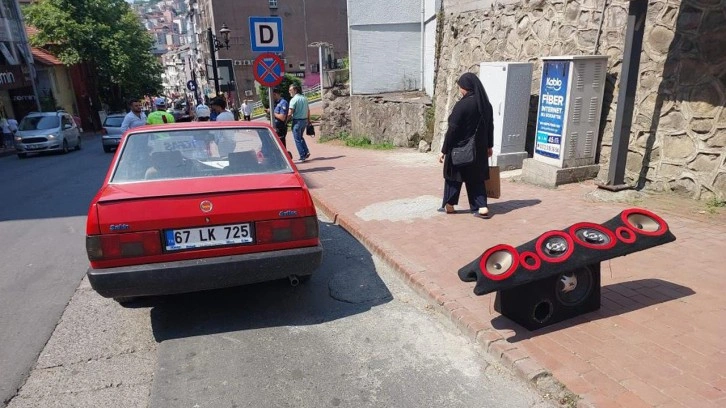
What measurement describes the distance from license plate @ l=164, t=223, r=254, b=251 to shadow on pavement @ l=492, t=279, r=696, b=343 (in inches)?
79.9

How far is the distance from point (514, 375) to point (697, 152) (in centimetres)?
465

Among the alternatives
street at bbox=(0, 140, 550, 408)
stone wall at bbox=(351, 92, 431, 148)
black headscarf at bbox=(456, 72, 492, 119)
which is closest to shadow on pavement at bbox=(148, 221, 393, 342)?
street at bbox=(0, 140, 550, 408)

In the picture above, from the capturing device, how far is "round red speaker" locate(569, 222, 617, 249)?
11.0 ft

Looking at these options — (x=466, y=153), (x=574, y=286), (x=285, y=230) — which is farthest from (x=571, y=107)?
(x=285, y=230)

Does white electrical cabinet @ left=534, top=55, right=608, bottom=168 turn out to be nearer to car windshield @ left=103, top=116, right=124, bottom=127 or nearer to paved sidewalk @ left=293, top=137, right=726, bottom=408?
paved sidewalk @ left=293, top=137, right=726, bottom=408

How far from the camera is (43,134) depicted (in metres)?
18.8

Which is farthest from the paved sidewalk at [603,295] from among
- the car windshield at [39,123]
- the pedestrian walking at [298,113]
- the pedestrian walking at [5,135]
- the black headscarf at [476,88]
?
the pedestrian walking at [5,135]

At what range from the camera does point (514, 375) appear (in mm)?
3158

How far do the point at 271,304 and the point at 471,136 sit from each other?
3.12 metres

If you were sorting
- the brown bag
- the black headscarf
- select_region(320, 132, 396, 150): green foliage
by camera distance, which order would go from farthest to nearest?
select_region(320, 132, 396, 150): green foliage → the brown bag → the black headscarf

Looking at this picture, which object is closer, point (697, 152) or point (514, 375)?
point (514, 375)

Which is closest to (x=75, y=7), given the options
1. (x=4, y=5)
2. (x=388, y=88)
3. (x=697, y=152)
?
(x=4, y=5)

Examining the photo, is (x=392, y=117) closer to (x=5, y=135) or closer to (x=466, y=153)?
(x=466, y=153)

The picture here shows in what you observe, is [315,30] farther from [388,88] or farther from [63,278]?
[63,278]
